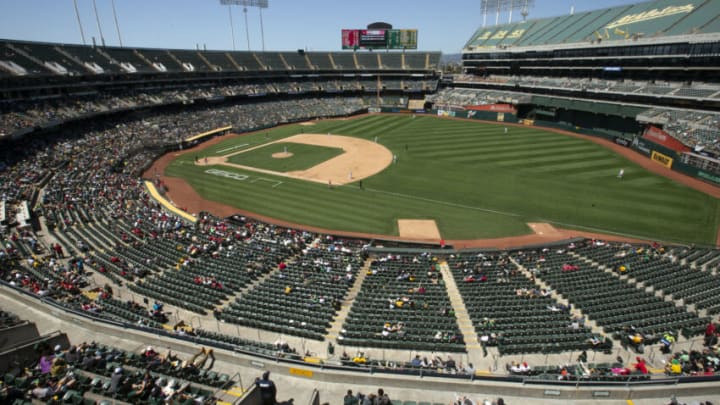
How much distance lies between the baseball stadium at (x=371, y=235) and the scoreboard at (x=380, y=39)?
3472 cm

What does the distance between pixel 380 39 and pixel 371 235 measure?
86280 millimetres

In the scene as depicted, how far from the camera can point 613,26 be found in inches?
2581

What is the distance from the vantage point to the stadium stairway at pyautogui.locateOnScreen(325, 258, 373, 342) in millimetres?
16219

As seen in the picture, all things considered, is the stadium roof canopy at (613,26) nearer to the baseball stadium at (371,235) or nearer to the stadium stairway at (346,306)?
the baseball stadium at (371,235)

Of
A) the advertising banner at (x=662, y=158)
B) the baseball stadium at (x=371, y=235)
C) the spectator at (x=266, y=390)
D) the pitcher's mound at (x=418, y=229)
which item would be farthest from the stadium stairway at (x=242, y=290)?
the advertising banner at (x=662, y=158)

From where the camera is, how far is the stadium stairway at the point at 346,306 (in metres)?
16.2

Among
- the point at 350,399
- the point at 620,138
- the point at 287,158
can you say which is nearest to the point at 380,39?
the point at 287,158

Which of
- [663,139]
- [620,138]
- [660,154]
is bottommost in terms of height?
[660,154]

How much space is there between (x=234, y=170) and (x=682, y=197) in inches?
1934

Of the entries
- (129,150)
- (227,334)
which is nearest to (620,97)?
(227,334)

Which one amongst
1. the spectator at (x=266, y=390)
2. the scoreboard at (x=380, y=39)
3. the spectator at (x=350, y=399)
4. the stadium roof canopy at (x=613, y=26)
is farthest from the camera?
the scoreboard at (x=380, y=39)

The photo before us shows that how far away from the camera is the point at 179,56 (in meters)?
81.3

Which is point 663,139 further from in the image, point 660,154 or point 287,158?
point 287,158

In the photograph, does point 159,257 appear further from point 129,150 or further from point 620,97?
point 620,97
